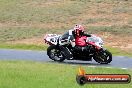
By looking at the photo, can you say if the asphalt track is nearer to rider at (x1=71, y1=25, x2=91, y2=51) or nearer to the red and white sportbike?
the red and white sportbike

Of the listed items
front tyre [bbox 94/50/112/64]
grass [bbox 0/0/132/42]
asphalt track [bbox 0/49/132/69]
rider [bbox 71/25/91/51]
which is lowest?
grass [bbox 0/0/132/42]

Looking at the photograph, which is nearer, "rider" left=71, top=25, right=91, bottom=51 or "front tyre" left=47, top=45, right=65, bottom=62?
"rider" left=71, top=25, right=91, bottom=51

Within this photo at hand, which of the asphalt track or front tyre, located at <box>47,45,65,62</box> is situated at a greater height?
front tyre, located at <box>47,45,65,62</box>

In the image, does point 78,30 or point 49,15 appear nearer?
point 78,30

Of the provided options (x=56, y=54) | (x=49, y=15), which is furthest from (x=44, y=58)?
(x=49, y=15)

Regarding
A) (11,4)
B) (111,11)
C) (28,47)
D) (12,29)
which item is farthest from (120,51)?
(11,4)

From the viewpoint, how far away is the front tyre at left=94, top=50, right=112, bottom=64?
18.8 meters

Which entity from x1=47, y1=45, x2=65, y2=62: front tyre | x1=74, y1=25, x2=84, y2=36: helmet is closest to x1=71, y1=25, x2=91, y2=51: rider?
x1=74, y1=25, x2=84, y2=36: helmet

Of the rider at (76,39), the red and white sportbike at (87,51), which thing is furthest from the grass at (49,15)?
the rider at (76,39)

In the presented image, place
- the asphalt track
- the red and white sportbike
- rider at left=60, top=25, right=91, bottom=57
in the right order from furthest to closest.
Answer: rider at left=60, top=25, right=91, bottom=57 → the red and white sportbike → the asphalt track

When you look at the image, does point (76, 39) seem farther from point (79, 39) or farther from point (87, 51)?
point (87, 51)

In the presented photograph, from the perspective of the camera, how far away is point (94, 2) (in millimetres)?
43938

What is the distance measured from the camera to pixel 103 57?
19.0 m

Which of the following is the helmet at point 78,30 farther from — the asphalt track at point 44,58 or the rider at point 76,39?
the asphalt track at point 44,58
